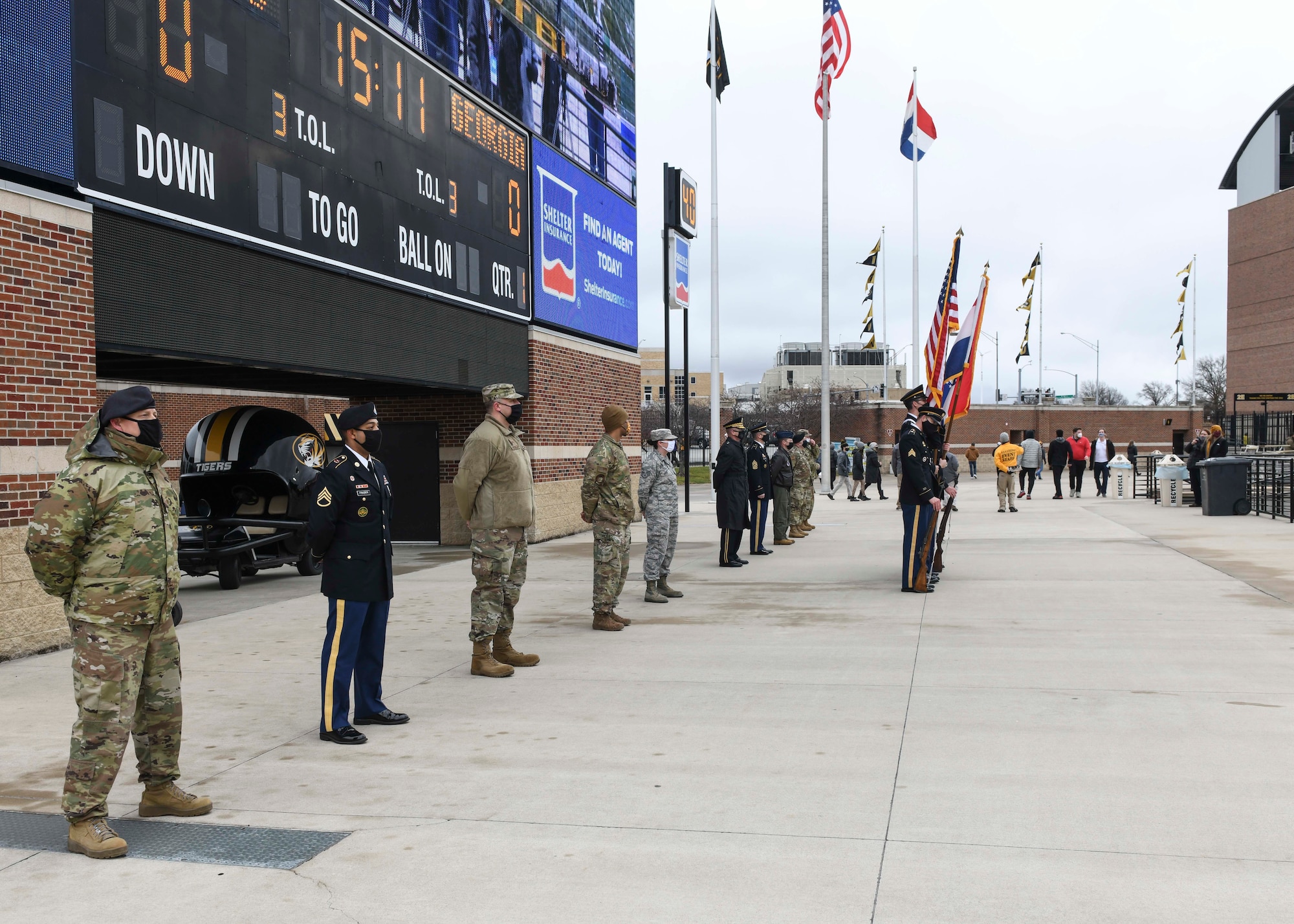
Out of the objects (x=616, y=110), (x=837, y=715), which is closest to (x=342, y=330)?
(x=837, y=715)

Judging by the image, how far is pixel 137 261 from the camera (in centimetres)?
950

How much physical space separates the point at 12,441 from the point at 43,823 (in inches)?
186

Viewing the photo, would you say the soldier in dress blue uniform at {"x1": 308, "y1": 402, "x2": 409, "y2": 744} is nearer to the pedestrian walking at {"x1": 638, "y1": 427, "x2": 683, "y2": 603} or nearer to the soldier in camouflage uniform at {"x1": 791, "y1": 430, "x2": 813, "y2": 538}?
the pedestrian walking at {"x1": 638, "y1": 427, "x2": 683, "y2": 603}

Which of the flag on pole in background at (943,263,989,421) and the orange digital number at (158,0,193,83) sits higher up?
the orange digital number at (158,0,193,83)

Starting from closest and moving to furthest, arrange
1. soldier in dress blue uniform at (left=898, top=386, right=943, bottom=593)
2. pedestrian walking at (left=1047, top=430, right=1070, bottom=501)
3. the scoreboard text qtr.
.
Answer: the scoreboard text qtr., soldier in dress blue uniform at (left=898, top=386, right=943, bottom=593), pedestrian walking at (left=1047, top=430, right=1070, bottom=501)

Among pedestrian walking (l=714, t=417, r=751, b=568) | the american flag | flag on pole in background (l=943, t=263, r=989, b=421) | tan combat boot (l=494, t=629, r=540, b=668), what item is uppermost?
the american flag

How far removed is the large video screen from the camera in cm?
1548

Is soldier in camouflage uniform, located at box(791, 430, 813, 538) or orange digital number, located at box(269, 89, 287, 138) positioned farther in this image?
soldier in camouflage uniform, located at box(791, 430, 813, 538)

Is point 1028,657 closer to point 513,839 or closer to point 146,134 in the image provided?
point 513,839

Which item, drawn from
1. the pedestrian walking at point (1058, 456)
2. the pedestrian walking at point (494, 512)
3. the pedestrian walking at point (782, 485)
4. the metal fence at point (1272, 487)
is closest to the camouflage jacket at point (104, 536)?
the pedestrian walking at point (494, 512)

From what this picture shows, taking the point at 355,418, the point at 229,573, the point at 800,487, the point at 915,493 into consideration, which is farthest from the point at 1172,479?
the point at 355,418

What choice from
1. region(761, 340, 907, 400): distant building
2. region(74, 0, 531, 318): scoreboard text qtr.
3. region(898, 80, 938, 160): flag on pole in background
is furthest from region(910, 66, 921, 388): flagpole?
region(761, 340, 907, 400): distant building

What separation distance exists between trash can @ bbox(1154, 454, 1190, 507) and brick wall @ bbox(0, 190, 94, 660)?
22.3 meters

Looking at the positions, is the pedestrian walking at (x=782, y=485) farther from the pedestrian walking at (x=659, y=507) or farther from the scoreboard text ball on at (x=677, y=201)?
the scoreboard text ball on at (x=677, y=201)
